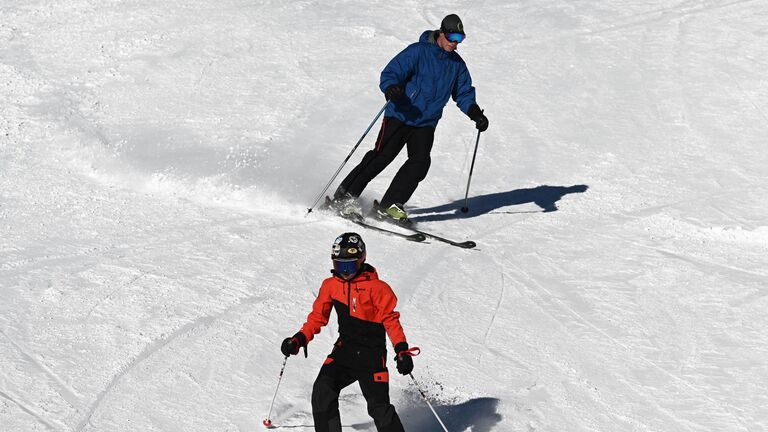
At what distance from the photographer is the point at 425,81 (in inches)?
357

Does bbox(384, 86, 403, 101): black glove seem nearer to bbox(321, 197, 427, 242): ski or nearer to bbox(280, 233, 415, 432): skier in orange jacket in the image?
bbox(321, 197, 427, 242): ski

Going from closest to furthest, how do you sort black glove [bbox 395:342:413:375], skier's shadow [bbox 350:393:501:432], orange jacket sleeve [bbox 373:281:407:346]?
1. black glove [bbox 395:342:413:375]
2. orange jacket sleeve [bbox 373:281:407:346]
3. skier's shadow [bbox 350:393:501:432]

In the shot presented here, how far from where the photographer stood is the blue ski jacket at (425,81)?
355 inches

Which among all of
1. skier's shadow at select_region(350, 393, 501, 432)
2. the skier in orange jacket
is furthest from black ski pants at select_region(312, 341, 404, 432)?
skier's shadow at select_region(350, 393, 501, 432)

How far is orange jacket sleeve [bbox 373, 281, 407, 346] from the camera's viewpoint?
5.46 meters

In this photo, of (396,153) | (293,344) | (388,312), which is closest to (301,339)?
(293,344)

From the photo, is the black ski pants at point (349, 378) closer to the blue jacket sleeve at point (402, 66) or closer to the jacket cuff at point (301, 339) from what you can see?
the jacket cuff at point (301, 339)

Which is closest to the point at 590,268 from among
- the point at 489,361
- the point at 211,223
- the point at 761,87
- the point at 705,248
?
the point at 705,248

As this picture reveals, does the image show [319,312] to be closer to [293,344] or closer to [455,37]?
[293,344]

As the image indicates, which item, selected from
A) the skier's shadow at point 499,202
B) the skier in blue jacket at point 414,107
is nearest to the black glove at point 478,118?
the skier in blue jacket at point 414,107

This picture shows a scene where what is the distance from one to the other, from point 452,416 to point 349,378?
102 centimetres

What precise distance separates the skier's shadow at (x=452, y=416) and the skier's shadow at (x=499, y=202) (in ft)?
12.3

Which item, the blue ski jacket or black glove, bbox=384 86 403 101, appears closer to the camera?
black glove, bbox=384 86 403 101

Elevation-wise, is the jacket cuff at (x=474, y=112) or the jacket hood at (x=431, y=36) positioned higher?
the jacket hood at (x=431, y=36)
